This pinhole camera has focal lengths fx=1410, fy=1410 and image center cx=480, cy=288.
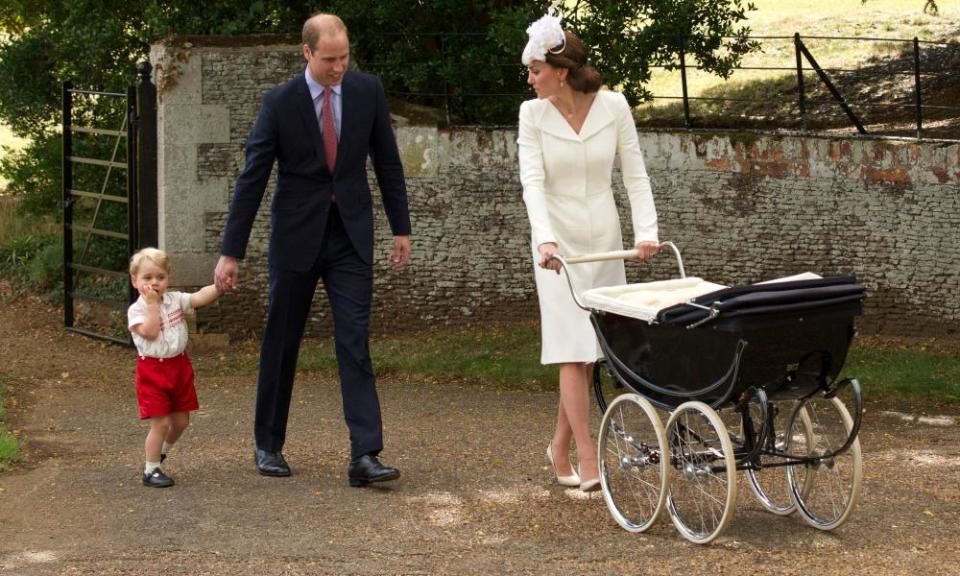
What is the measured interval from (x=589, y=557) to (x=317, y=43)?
2.78 meters

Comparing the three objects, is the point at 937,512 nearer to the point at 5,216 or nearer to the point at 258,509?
the point at 258,509

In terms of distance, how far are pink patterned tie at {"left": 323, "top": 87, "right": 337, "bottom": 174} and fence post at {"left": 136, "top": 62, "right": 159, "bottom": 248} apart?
510cm

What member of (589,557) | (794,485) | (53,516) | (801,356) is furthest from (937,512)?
(53,516)

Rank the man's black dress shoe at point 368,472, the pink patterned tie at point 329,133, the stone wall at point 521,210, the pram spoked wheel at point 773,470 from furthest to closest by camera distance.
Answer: the stone wall at point 521,210, the pink patterned tie at point 329,133, the man's black dress shoe at point 368,472, the pram spoked wheel at point 773,470

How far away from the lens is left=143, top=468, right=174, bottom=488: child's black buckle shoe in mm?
7078

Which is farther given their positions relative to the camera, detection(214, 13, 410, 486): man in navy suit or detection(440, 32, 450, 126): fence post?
detection(440, 32, 450, 126): fence post

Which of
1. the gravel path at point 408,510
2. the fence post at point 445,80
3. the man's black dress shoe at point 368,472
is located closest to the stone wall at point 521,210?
the fence post at point 445,80

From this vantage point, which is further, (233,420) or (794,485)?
(233,420)

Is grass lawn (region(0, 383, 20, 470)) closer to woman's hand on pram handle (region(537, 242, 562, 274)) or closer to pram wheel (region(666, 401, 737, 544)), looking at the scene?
woman's hand on pram handle (region(537, 242, 562, 274))

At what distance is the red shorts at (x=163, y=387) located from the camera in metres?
7.01

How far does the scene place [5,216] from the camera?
16.8 metres

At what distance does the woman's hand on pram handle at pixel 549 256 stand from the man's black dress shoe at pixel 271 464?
1829 mm

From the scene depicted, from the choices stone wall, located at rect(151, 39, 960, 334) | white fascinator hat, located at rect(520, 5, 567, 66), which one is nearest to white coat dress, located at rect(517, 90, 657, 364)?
white fascinator hat, located at rect(520, 5, 567, 66)

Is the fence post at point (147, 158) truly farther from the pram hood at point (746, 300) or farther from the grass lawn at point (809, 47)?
the pram hood at point (746, 300)
